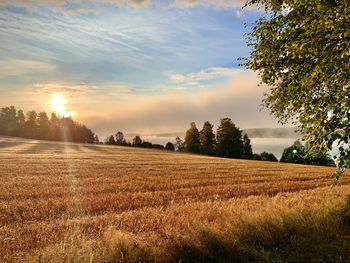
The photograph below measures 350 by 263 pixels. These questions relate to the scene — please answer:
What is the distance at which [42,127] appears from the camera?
402ft

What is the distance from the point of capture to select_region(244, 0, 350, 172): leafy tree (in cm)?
986

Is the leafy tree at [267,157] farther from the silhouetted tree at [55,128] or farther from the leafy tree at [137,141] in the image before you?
the silhouetted tree at [55,128]

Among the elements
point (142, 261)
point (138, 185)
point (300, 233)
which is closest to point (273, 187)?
point (138, 185)

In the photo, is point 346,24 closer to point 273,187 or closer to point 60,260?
point 60,260

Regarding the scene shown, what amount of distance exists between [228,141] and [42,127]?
6257cm

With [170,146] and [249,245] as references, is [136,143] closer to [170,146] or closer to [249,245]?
[170,146]

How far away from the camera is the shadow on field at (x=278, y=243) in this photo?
8352 millimetres

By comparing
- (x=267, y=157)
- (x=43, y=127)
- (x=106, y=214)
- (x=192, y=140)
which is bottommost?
(x=106, y=214)

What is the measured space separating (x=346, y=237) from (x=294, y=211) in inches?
69.8

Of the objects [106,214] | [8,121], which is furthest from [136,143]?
[106,214]

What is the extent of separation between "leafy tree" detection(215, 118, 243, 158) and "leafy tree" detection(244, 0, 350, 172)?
78122mm

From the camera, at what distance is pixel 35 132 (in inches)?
4719

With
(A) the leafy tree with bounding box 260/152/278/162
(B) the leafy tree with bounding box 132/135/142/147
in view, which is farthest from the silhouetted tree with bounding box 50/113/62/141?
(A) the leafy tree with bounding box 260/152/278/162

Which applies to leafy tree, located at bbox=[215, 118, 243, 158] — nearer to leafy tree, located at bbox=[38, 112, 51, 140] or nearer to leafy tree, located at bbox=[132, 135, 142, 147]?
leafy tree, located at bbox=[132, 135, 142, 147]
